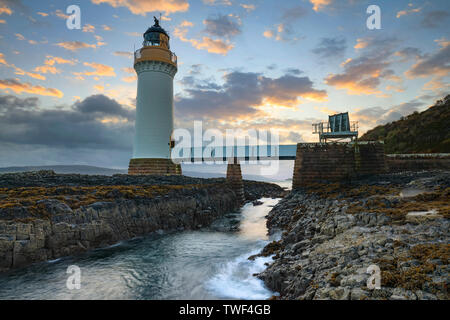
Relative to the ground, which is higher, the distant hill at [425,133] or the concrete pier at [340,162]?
the distant hill at [425,133]

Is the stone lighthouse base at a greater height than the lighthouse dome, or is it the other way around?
the lighthouse dome

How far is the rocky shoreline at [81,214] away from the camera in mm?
11500

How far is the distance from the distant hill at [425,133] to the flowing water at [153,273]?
36.4m

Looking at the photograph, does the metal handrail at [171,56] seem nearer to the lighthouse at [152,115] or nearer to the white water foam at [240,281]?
the lighthouse at [152,115]

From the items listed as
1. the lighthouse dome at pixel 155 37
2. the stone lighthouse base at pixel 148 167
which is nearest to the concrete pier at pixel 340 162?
the stone lighthouse base at pixel 148 167

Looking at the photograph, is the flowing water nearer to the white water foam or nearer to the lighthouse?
the white water foam

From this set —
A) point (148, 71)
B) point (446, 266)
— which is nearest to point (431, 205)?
point (446, 266)

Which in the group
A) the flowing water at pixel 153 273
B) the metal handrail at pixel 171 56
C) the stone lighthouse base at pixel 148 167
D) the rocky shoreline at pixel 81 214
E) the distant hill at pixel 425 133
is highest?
the metal handrail at pixel 171 56

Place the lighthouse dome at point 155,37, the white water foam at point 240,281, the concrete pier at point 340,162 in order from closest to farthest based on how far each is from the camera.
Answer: the white water foam at point 240,281 → the concrete pier at point 340,162 → the lighthouse dome at point 155,37

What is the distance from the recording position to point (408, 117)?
49094 millimetres

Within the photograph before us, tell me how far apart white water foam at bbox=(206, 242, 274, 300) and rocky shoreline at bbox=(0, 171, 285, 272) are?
8574mm

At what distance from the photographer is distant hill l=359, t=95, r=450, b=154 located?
117ft

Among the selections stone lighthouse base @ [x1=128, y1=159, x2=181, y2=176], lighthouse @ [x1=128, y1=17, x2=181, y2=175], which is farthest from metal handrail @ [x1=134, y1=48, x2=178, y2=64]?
stone lighthouse base @ [x1=128, y1=159, x2=181, y2=176]

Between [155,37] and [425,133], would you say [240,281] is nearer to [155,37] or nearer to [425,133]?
[155,37]
